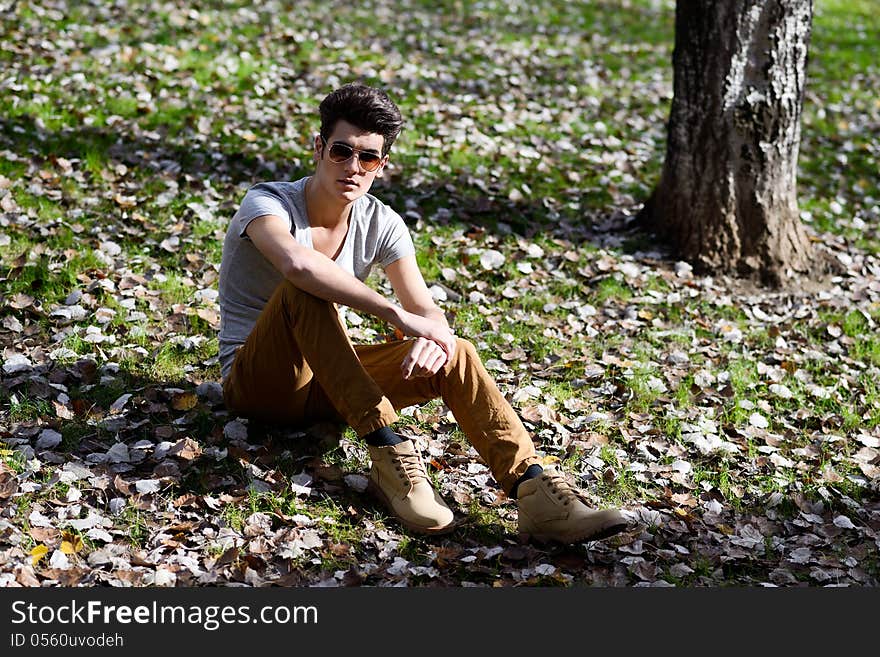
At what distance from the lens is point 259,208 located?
426 cm

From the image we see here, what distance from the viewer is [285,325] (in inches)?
162

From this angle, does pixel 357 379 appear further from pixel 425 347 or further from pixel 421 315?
pixel 421 315

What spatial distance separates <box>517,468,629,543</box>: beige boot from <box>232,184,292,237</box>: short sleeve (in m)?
1.61

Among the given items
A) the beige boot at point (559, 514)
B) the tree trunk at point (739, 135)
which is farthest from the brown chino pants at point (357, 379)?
the tree trunk at point (739, 135)

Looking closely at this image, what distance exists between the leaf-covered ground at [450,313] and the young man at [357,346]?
25 cm

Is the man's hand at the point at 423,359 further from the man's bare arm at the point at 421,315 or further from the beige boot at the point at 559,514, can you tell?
the beige boot at the point at 559,514

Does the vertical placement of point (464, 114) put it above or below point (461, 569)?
above

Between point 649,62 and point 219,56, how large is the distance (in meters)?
5.36

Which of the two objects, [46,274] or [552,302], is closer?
[46,274]

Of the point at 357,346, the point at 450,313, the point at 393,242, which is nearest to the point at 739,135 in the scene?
the point at 450,313

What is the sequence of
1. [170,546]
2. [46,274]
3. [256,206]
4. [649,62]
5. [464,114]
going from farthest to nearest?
[649,62] → [464,114] → [46,274] → [256,206] → [170,546]

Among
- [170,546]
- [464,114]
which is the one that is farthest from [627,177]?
[170,546]

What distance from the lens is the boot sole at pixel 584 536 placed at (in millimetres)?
3941

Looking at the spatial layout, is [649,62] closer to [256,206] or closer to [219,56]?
[219,56]
